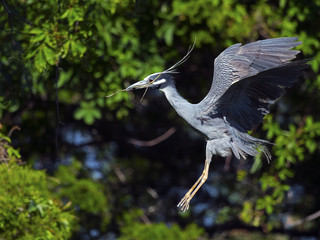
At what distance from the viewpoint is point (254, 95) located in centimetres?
383

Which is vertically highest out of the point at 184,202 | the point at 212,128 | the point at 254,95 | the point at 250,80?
the point at 250,80

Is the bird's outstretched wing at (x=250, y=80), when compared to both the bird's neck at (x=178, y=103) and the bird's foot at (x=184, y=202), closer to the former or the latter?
the bird's neck at (x=178, y=103)

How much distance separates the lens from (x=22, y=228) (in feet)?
15.3

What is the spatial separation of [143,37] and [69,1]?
1.38 metres

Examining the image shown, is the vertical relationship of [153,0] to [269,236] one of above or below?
above

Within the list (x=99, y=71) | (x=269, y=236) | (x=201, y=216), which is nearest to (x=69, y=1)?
(x=99, y=71)

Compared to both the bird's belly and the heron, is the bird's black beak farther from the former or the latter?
the bird's belly

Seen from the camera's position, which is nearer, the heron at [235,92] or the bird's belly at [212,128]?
the heron at [235,92]

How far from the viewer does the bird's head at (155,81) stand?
12.2ft

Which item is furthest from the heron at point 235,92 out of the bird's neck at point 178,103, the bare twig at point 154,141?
the bare twig at point 154,141

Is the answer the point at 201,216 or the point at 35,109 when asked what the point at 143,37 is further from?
the point at 201,216

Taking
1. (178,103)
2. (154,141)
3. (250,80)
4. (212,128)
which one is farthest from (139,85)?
(154,141)

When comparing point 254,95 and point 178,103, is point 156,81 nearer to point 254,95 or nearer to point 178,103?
point 178,103

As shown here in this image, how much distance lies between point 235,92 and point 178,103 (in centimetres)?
31
